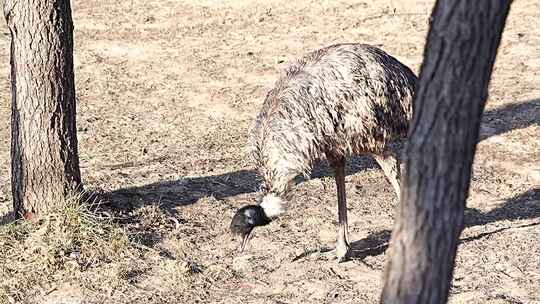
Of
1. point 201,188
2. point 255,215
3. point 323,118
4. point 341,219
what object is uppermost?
point 323,118

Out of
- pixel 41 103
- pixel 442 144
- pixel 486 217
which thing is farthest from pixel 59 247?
pixel 442 144

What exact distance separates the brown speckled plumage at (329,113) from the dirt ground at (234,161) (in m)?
0.77

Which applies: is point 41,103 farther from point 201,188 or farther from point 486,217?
point 486,217

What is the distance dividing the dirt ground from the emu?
24.0 inches

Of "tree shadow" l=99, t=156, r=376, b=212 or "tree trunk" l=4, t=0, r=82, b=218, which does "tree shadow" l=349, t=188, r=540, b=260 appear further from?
"tree trunk" l=4, t=0, r=82, b=218

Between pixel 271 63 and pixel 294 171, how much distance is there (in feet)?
15.0

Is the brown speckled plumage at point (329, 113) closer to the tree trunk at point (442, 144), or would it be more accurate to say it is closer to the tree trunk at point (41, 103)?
the tree trunk at point (41, 103)

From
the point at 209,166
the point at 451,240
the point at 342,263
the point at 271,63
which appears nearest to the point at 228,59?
the point at 271,63

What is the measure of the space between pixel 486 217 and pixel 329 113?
1.76m

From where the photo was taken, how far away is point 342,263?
243 inches

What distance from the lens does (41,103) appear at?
6250 mm

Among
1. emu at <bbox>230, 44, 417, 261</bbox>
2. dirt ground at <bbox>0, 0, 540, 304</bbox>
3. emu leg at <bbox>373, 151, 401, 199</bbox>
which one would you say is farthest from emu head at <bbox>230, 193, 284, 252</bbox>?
emu leg at <bbox>373, 151, 401, 199</bbox>

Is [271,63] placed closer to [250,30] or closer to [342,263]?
[250,30]

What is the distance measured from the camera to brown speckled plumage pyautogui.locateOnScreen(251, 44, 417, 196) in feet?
18.7
